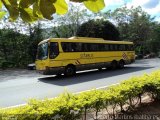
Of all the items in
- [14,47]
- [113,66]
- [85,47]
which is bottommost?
[113,66]

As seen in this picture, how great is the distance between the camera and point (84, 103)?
17.0 feet

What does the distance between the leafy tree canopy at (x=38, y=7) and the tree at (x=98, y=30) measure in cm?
3184

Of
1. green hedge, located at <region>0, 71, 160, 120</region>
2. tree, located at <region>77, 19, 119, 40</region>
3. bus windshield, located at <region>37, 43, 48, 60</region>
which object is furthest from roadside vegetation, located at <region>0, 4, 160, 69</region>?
green hedge, located at <region>0, 71, 160, 120</region>

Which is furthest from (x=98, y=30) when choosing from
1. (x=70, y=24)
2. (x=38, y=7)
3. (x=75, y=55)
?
(x=38, y=7)

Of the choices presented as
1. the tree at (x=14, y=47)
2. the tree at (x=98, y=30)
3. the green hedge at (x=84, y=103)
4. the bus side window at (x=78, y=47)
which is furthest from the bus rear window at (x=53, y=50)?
the tree at (x=98, y=30)

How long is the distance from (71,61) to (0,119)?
14.1 meters

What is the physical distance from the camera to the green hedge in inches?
179

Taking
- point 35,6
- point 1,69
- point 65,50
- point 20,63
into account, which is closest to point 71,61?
point 65,50

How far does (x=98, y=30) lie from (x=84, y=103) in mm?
28757

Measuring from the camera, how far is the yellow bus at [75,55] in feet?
55.9

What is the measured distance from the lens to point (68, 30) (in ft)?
119

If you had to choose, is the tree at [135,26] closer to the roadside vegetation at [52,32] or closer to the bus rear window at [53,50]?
the roadside vegetation at [52,32]

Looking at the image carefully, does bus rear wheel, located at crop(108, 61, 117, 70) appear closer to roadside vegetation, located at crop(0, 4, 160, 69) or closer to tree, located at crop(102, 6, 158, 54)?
roadside vegetation, located at crop(0, 4, 160, 69)

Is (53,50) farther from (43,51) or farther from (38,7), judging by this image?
(38,7)
